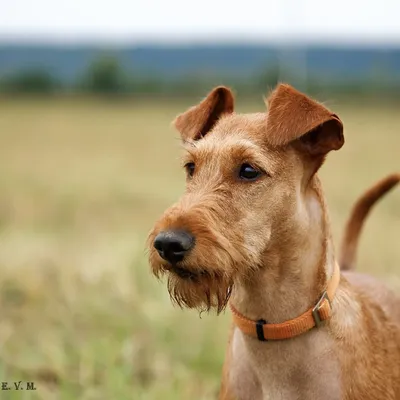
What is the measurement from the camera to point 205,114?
14.1 feet

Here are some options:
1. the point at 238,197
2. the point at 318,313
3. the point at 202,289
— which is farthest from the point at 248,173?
the point at 318,313

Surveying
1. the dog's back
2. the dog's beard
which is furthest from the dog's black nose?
the dog's back

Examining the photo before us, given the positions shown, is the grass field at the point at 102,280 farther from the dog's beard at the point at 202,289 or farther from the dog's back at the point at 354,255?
the dog's beard at the point at 202,289

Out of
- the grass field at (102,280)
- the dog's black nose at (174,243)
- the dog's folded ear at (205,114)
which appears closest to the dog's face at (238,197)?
the dog's black nose at (174,243)

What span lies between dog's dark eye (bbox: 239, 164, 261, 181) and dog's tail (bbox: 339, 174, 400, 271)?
151 cm

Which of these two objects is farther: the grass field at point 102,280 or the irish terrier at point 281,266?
the grass field at point 102,280

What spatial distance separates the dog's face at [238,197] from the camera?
339 centimetres

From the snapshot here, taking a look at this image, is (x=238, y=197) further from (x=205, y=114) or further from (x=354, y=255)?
(x=354, y=255)

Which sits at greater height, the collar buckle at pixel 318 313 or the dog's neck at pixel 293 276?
the dog's neck at pixel 293 276

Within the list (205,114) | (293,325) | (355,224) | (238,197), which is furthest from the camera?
(355,224)

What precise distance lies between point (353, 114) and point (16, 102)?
12549 mm

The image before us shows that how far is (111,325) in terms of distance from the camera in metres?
6.22

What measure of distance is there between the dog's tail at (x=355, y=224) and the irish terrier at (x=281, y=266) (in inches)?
47.4

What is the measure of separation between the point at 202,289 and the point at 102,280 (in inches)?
147
